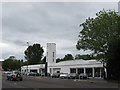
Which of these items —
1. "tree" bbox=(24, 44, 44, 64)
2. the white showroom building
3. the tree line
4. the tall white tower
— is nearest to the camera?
the tree line

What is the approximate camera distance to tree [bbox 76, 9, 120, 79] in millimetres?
35094

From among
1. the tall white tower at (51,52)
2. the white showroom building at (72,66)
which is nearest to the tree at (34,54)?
the white showroom building at (72,66)

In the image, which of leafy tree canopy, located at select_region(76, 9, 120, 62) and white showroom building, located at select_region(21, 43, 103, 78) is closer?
leafy tree canopy, located at select_region(76, 9, 120, 62)

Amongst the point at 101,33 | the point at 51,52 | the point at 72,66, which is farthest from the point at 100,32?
the point at 51,52

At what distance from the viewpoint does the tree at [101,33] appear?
35.1 m

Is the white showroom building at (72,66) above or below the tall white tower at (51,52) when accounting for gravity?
below

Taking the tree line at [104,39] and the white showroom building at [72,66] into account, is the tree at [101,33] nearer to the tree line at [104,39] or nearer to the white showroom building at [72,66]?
the tree line at [104,39]

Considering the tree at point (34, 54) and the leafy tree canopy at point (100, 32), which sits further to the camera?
the tree at point (34, 54)

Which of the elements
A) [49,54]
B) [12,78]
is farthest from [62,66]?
[12,78]

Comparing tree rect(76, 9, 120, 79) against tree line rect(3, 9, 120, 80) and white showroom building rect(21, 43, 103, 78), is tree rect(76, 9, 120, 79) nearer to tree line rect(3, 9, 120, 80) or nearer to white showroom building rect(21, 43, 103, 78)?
tree line rect(3, 9, 120, 80)

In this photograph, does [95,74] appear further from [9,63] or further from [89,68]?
[9,63]

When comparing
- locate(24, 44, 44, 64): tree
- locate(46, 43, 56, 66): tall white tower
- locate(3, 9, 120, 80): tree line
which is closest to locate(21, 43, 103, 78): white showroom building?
locate(46, 43, 56, 66): tall white tower

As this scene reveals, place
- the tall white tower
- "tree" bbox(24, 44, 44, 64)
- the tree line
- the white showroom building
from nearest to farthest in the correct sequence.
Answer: the tree line
the white showroom building
the tall white tower
"tree" bbox(24, 44, 44, 64)

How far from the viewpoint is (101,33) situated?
3584 centimetres
